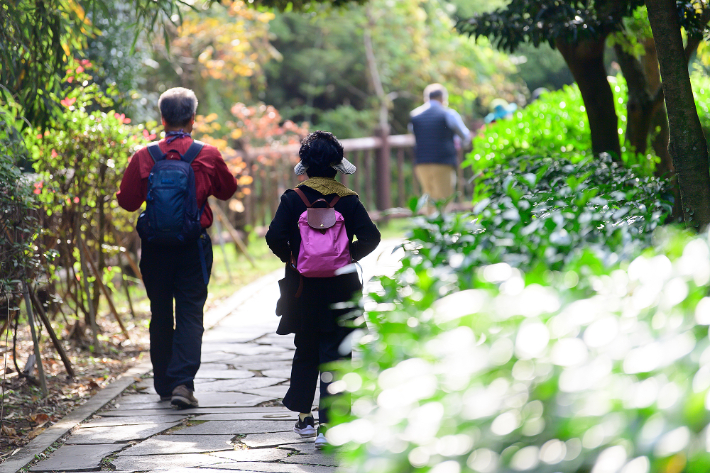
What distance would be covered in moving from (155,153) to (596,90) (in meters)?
3.23

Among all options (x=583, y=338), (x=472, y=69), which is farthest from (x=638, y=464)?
(x=472, y=69)

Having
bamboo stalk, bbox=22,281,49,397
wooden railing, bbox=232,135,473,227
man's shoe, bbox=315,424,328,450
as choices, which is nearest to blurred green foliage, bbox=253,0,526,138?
wooden railing, bbox=232,135,473,227

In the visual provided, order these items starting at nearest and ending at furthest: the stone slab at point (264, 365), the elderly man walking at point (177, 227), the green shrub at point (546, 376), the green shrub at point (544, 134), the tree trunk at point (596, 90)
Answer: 1. the green shrub at point (546, 376)
2. the elderly man walking at point (177, 227)
3. the stone slab at point (264, 365)
4. the tree trunk at point (596, 90)
5. the green shrub at point (544, 134)

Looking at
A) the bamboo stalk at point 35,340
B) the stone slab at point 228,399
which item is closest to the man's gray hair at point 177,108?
the bamboo stalk at point 35,340

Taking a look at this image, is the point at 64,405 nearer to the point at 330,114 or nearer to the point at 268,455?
the point at 268,455

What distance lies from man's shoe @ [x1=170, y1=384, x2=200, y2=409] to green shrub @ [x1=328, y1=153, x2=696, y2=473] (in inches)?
122

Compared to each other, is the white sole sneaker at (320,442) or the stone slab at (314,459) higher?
the white sole sneaker at (320,442)

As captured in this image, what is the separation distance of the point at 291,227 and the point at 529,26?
2662 millimetres

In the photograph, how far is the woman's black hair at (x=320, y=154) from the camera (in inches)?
172

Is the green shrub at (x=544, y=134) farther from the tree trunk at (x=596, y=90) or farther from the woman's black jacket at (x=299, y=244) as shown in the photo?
the woman's black jacket at (x=299, y=244)

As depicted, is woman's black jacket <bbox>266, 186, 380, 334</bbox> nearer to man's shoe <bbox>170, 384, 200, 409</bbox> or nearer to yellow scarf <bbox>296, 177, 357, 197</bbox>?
yellow scarf <bbox>296, 177, 357, 197</bbox>

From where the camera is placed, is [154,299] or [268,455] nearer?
[268,455]

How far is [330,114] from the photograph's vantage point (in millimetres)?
18812

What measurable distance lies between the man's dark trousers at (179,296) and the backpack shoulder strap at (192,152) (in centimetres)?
49
